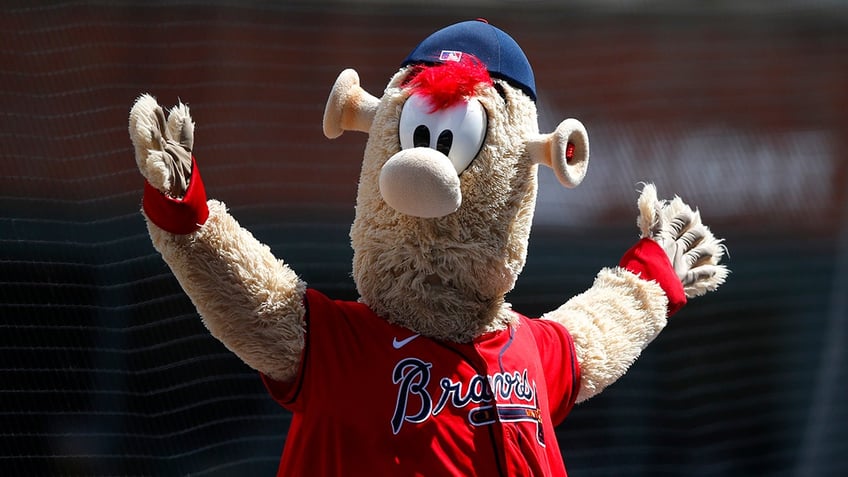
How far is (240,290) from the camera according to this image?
1198 millimetres

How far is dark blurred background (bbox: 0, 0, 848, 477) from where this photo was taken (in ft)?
6.98


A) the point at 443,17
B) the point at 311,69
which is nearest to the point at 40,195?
the point at 311,69

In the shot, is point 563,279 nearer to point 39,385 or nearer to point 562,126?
point 39,385

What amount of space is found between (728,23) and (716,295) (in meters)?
0.96

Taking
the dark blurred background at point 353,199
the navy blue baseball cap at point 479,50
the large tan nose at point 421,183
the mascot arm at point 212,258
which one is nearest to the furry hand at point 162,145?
the mascot arm at point 212,258

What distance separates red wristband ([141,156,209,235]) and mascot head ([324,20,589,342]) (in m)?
0.24

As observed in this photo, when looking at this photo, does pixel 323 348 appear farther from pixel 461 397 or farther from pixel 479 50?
pixel 479 50

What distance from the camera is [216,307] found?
47.1 inches

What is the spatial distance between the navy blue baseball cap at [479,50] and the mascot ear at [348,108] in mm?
79

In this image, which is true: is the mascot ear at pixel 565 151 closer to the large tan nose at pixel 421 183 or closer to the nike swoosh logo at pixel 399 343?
the large tan nose at pixel 421 183

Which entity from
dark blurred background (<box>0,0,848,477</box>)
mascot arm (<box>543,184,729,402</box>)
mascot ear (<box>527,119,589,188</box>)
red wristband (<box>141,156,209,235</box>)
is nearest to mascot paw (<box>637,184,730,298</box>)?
mascot arm (<box>543,184,729,402</box>)

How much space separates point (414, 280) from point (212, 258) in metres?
0.26

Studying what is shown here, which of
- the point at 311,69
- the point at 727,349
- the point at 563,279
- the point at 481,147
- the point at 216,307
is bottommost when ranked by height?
the point at 727,349

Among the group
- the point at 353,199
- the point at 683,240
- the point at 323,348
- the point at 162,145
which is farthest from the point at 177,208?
the point at 353,199
